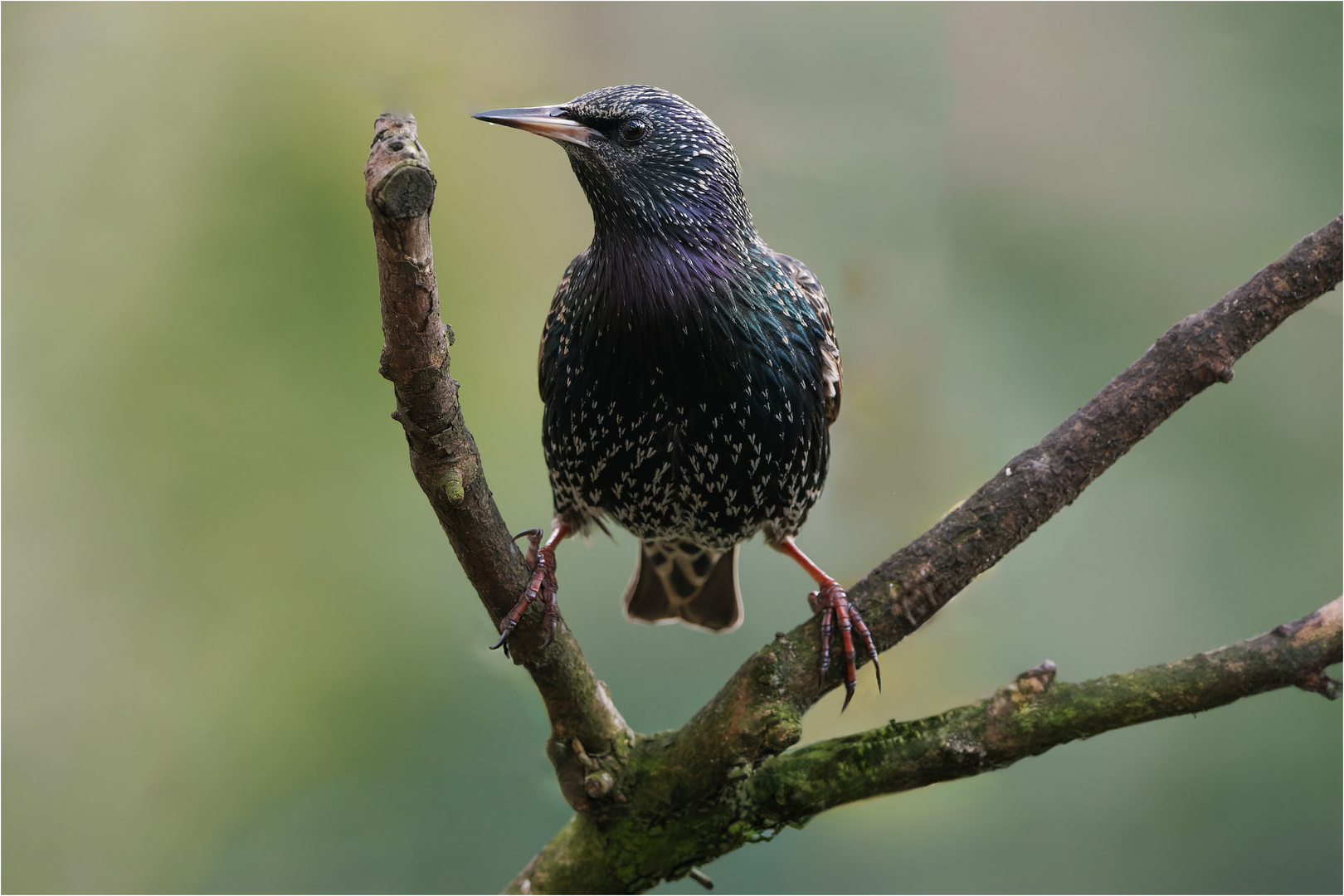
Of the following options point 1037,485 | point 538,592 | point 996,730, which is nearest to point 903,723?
point 996,730

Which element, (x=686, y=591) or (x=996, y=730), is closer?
(x=996, y=730)

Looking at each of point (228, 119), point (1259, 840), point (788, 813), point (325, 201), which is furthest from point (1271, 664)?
point (228, 119)

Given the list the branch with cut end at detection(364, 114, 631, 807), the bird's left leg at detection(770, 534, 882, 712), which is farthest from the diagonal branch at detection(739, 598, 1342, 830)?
the branch with cut end at detection(364, 114, 631, 807)

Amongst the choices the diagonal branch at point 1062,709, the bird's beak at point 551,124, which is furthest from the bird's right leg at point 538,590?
the bird's beak at point 551,124

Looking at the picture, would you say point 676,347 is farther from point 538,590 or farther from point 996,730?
point 996,730

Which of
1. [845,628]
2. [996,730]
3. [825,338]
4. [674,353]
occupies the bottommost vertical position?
[996,730]

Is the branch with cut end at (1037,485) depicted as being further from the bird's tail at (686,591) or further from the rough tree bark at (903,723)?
the bird's tail at (686,591)

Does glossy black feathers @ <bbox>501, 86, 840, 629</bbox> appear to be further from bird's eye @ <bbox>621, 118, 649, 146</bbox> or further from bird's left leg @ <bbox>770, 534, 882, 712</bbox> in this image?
bird's left leg @ <bbox>770, 534, 882, 712</bbox>
